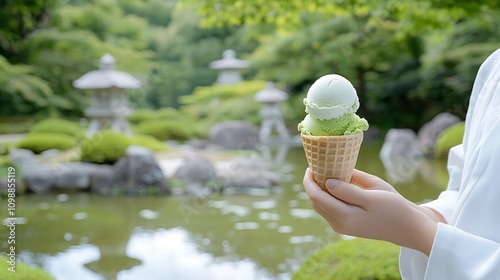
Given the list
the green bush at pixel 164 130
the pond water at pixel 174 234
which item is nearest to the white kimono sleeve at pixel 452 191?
the pond water at pixel 174 234

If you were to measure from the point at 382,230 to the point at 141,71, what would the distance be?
15100 millimetres

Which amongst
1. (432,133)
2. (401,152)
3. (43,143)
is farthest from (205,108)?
(432,133)

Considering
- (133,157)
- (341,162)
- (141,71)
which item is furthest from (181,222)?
(141,71)

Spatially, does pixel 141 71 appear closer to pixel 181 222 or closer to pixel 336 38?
pixel 336 38

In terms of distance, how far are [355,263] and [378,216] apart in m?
1.52

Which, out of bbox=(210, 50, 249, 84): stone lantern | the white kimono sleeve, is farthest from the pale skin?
bbox=(210, 50, 249, 84): stone lantern

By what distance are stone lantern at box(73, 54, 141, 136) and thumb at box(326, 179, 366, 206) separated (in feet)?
32.8

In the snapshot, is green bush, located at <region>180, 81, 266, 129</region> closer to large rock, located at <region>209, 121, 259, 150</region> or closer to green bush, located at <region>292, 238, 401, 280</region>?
large rock, located at <region>209, 121, 259, 150</region>

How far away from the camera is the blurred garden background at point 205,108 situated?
4.76 m

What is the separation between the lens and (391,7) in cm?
555

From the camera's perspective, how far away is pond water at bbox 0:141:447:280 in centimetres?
427

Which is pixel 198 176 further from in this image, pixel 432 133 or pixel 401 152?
pixel 432 133

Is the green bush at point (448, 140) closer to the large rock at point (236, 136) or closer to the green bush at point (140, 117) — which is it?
the large rock at point (236, 136)

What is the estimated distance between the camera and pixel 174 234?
5.34m
